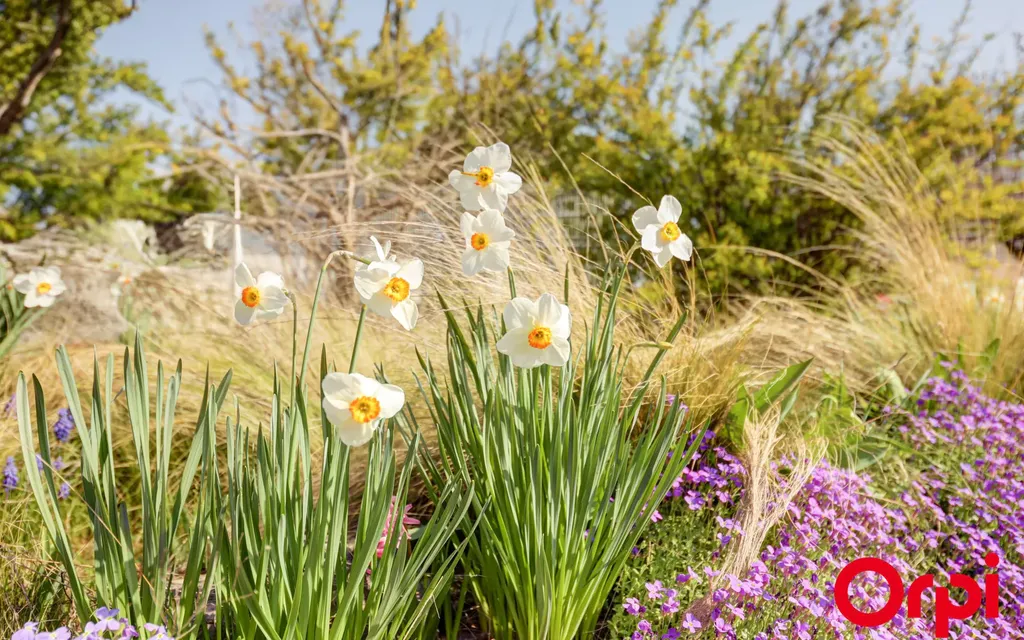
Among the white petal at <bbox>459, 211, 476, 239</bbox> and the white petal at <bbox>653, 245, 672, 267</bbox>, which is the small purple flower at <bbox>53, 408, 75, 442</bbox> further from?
the white petal at <bbox>653, 245, 672, 267</bbox>

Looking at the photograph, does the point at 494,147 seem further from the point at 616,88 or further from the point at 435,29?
the point at 435,29

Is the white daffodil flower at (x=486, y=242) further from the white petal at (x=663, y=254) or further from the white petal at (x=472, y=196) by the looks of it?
the white petal at (x=663, y=254)

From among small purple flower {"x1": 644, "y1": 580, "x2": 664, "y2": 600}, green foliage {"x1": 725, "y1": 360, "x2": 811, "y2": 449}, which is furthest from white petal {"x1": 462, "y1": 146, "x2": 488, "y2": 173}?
green foliage {"x1": 725, "y1": 360, "x2": 811, "y2": 449}

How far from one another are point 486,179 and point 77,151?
1507cm

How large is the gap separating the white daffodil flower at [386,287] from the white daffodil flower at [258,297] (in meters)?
0.16

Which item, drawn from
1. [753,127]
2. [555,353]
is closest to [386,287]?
[555,353]

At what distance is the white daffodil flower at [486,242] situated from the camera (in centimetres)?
128

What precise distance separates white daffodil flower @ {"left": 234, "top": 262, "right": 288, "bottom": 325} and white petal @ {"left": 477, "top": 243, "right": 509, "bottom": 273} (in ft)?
1.14

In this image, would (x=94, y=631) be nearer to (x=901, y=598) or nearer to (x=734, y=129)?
(x=901, y=598)

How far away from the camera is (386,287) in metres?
1.16

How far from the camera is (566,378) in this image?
144cm

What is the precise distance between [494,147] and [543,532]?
0.74 meters

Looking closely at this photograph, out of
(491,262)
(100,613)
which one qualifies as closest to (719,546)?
(491,262)

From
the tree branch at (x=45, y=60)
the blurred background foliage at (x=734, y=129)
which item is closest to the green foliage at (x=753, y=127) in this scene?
the blurred background foliage at (x=734, y=129)
